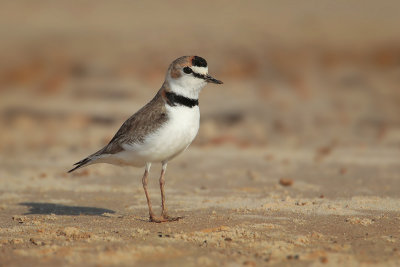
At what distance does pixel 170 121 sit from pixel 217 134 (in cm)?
708

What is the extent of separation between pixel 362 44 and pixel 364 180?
9.36m

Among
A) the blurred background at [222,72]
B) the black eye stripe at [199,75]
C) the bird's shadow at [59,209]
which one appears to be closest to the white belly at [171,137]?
the black eye stripe at [199,75]

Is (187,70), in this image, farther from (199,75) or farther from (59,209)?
(59,209)

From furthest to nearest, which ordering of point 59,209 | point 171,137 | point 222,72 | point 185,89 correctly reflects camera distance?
1. point 222,72
2. point 59,209
3. point 185,89
4. point 171,137

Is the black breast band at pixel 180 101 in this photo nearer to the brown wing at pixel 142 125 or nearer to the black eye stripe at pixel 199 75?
the brown wing at pixel 142 125

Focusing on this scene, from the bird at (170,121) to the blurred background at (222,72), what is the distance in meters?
4.95

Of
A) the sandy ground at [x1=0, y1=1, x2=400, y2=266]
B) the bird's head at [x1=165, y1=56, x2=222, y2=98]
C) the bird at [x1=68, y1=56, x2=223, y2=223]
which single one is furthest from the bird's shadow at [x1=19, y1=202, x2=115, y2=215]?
the bird's head at [x1=165, y1=56, x2=222, y2=98]

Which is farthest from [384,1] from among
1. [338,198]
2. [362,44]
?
[338,198]

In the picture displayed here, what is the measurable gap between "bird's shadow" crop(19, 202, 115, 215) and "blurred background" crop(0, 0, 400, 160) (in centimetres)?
376

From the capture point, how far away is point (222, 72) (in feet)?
49.2

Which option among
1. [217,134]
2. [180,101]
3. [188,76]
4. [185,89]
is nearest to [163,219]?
[180,101]

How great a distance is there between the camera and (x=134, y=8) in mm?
→ 21578

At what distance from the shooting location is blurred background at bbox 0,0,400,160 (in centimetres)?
1244

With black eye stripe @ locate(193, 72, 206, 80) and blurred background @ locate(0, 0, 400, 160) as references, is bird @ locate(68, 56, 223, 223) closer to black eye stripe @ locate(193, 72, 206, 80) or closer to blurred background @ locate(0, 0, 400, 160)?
black eye stripe @ locate(193, 72, 206, 80)
